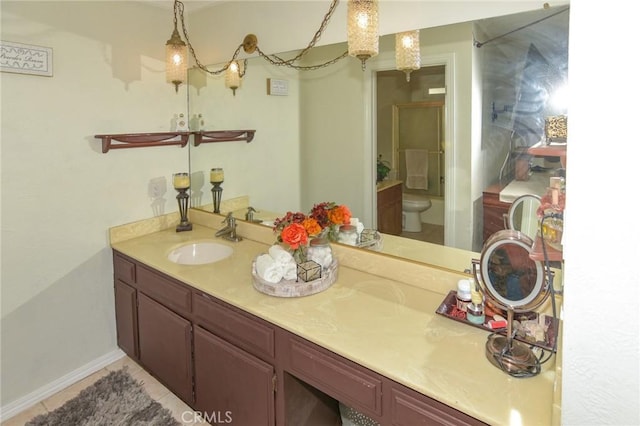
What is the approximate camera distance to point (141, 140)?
2.46 meters

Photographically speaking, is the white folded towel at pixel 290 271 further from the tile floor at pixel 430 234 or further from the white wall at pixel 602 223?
the white wall at pixel 602 223

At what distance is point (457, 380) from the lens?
1111 millimetres

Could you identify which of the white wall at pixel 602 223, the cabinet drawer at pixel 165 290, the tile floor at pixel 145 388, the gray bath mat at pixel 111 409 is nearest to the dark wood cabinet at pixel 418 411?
the white wall at pixel 602 223

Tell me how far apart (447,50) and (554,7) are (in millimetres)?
400

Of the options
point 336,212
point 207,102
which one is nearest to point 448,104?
point 336,212

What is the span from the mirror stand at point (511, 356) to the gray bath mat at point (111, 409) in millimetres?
1645

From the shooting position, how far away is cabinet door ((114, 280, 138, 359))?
232 cm

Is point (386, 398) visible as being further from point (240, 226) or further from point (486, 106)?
point (240, 226)

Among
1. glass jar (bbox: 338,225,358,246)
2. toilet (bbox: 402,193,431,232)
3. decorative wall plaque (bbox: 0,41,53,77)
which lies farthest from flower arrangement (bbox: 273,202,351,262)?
decorative wall plaque (bbox: 0,41,53,77)

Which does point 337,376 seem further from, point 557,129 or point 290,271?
point 557,129

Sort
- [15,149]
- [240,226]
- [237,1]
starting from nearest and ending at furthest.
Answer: [15,149] < [237,1] < [240,226]

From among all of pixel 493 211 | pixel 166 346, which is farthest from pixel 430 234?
pixel 166 346

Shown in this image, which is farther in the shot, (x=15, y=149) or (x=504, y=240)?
(x=15, y=149)

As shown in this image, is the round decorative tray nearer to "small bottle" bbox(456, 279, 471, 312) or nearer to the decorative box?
"small bottle" bbox(456, 279, 471, 312)
